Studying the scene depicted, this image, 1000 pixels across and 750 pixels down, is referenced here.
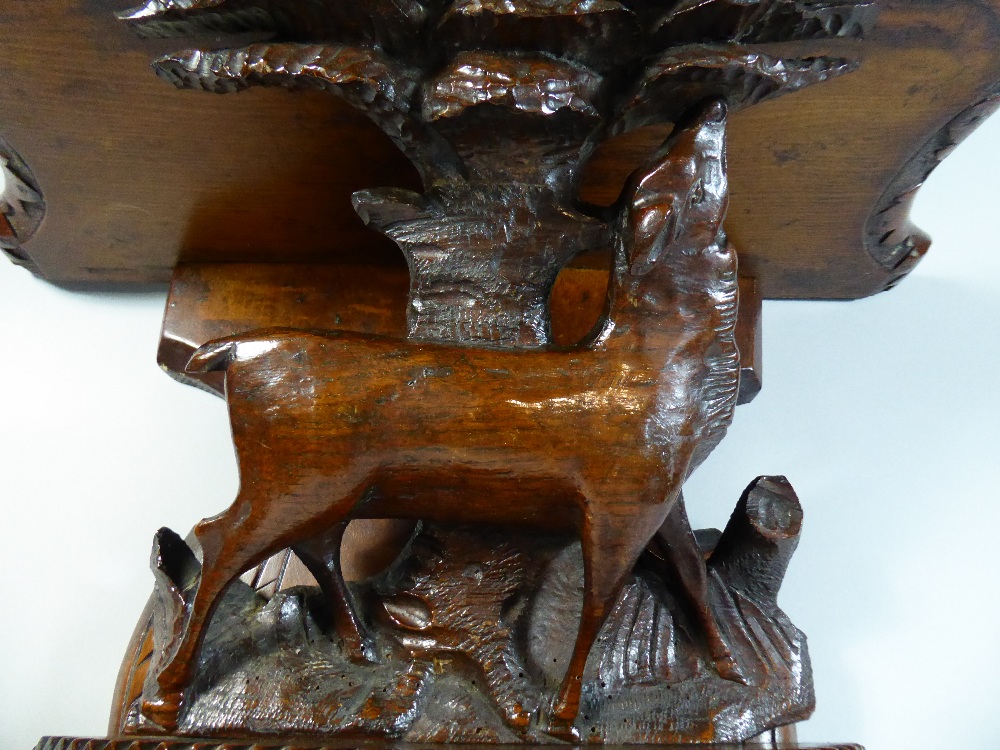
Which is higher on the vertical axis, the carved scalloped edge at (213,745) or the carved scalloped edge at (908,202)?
the carved scalloped edge at (908,202)

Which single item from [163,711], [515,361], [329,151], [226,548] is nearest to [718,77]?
[515,361]

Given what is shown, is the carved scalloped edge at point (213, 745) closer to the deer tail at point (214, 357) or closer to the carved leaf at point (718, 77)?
the deer tail at point (214, 357)

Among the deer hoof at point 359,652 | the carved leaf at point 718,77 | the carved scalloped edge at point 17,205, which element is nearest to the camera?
the carved leaf at point 718,77

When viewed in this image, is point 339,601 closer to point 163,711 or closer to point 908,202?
point 163,711

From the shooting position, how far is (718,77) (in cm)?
53

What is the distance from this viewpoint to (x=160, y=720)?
1.90 feet

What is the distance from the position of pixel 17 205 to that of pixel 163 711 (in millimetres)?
474

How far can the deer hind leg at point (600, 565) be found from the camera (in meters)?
0.55

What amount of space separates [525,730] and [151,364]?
0.56 meters

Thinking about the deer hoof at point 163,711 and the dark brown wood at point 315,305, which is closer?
the deer hoof at point 163,711

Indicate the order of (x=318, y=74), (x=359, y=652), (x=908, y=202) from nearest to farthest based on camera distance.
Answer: (x=318, y=74), (x=359, y=652), (x=908, y=202)

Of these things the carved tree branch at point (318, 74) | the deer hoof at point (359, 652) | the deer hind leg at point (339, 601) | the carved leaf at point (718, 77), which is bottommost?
the deer hoof at point (359, 652)

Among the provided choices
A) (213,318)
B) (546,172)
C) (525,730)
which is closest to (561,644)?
(525,730)

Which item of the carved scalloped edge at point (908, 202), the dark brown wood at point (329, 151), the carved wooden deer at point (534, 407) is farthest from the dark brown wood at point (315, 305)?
the carved wooden deer at point (534, 407)
